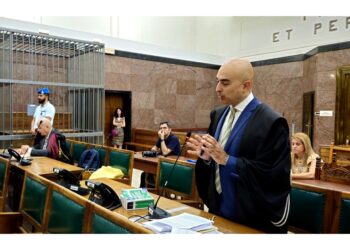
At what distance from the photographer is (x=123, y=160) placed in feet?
11.6

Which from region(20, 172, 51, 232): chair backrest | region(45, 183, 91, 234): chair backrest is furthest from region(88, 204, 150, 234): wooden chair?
region(20, 172, 51, 232): chair backrest

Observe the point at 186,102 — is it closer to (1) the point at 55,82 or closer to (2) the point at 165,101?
(2) the point at 165,101

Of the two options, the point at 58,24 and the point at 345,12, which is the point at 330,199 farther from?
the point at 58,24

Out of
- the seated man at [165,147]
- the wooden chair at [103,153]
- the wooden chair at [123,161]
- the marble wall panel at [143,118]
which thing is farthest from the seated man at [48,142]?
the marble wall panel at [143,118]

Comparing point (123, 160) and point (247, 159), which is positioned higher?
point (247, 159)

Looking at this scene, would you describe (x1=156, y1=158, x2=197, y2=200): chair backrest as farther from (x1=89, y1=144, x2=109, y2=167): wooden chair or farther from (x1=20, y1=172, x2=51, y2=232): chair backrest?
(x1=20, y1=172, x2=51, y2=232): chair backrest

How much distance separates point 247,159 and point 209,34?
9.84 m

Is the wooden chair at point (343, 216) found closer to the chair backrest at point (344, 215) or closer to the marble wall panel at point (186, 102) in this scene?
the chair backrest at point (344, 215)

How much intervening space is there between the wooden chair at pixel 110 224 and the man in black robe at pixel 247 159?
59 centimetres

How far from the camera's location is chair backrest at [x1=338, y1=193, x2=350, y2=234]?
5.94ft

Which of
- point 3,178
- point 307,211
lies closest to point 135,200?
point 307,211

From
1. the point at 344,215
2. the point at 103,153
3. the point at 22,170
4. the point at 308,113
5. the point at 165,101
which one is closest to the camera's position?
the point at 344,215

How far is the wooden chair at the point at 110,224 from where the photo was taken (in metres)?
1.24

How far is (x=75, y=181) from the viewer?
97.7 inches
